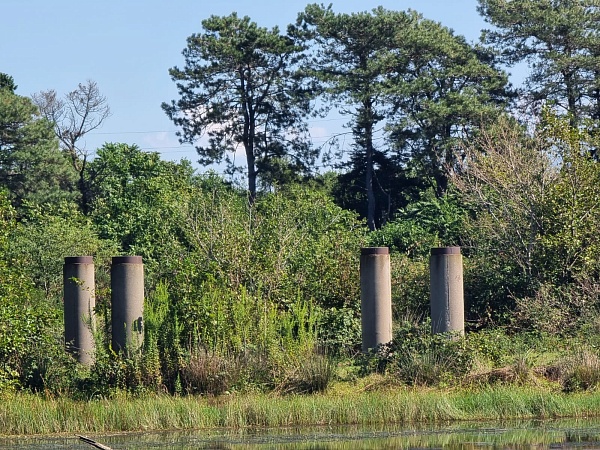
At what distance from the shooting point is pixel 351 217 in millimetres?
31047

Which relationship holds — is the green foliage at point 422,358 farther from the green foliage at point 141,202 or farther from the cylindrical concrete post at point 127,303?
the green foliage at point 141,202

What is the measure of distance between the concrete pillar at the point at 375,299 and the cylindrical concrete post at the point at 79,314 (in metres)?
4.98

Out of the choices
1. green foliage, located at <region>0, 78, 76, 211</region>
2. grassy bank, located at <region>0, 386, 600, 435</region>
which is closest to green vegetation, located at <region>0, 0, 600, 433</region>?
grassy bank, located at <region>0, 386, 600, 435</region>

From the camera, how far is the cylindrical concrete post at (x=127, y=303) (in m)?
19.2

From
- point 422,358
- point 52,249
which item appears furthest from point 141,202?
point 422,358

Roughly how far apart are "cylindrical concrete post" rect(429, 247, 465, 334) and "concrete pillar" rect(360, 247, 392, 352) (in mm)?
845

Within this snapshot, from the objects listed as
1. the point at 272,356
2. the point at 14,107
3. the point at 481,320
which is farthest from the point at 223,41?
the point at 272,356

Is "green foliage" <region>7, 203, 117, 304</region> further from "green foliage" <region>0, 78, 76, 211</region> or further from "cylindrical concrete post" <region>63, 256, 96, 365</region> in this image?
"green foliage" <region>0, 78, 76, 211</region>

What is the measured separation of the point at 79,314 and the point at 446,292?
22.3 feet

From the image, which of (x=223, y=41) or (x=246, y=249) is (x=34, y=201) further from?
(x=246, y=249)

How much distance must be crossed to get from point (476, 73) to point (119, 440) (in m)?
32.6

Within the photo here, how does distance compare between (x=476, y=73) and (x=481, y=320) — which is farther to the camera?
(x=476, y=73)

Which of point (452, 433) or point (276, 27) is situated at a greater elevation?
point (276, 27)

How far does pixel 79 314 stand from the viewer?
20.7 meters
